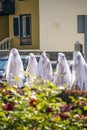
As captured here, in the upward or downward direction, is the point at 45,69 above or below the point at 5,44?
above

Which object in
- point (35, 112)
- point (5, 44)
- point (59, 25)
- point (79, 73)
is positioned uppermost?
point (35, 112)

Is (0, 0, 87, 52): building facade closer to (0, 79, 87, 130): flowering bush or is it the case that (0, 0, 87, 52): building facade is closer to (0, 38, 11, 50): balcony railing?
(0, 38, 11, 50): balcony railing

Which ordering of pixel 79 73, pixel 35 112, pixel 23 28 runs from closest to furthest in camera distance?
pixel 35 112 < pixel 79 73 < pixel 23 28

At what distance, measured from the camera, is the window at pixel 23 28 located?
40.0 m

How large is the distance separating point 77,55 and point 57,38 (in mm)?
21351

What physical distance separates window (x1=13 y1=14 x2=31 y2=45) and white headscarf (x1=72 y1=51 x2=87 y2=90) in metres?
22.4

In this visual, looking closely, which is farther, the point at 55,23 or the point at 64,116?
the point at 55,23

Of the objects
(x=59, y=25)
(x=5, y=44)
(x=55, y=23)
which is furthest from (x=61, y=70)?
(x=5, y=44)

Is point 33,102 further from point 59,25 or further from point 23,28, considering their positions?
point 23,28

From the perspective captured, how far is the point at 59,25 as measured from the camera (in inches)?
1527

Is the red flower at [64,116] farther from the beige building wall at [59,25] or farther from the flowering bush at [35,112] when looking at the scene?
the beige building wall at [59,25]

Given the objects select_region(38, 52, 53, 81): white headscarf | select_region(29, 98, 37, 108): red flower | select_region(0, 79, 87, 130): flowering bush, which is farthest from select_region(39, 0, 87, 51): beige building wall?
select_region(29, 98, 37, 108): red flower

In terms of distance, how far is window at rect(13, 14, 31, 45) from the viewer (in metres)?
40.0

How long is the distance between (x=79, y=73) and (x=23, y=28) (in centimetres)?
2386
